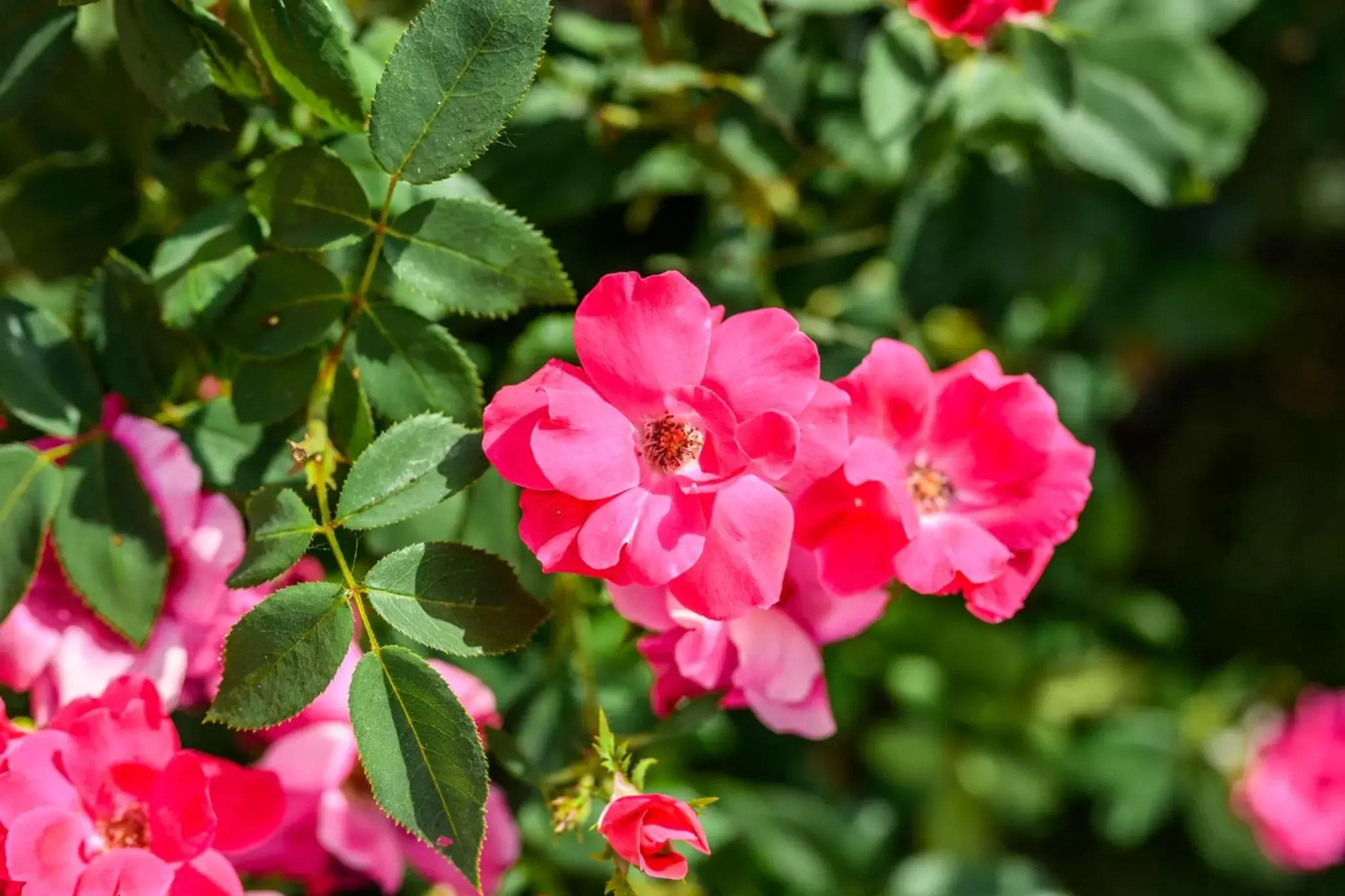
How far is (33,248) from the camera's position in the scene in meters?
0.87

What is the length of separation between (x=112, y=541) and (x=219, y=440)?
0.30 feet

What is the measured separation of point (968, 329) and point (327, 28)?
0.81 m

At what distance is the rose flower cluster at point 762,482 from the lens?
0.59 m

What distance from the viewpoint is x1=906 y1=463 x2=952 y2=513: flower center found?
0.71 meters

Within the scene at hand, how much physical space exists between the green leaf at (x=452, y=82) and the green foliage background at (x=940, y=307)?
0.17ft

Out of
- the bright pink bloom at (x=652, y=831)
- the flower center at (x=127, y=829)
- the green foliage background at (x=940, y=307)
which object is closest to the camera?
the bright pink bloom at (x=652, y=831)

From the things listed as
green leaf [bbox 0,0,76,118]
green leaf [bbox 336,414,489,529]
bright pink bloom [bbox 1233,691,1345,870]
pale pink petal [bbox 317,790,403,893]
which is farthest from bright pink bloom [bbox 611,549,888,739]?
bright pink bloom [bbox 1233,691,1345,870]

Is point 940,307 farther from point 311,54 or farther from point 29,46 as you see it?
point 29,46

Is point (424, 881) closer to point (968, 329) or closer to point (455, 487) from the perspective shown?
point (455, 487)

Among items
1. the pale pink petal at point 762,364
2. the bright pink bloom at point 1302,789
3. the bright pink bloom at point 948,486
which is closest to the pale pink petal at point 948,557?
the bright pink bloom at point 948,486

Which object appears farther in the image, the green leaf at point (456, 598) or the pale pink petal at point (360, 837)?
the pale pink petal at point (360, 837)

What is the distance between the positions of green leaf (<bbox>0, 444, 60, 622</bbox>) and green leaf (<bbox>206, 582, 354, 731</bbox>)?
0.55 feet

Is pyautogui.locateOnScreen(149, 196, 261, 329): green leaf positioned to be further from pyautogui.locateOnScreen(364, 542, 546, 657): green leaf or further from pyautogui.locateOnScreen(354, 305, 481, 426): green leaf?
pyautogui.locateOnScreen(364, 542, 546, 657): green leaf

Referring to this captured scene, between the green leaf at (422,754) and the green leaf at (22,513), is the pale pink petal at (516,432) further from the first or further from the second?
the green leaf at (22,513)
